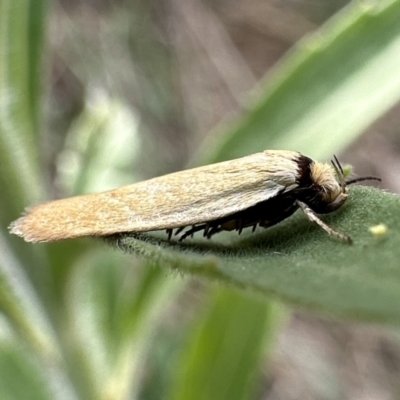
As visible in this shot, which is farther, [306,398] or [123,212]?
[306,398]

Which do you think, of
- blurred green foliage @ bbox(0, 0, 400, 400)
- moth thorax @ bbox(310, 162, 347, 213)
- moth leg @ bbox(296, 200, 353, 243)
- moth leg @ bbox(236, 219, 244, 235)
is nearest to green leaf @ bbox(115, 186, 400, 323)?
moth leg @ bbox(296, 200, 353, 243)

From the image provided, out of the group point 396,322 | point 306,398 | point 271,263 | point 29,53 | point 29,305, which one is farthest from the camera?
point 306,398

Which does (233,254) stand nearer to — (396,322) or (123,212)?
(123,212)

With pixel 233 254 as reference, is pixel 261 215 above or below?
Result: below

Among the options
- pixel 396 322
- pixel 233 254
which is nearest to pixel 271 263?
pixel 233 254

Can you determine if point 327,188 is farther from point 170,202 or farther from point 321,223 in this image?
point 170,202

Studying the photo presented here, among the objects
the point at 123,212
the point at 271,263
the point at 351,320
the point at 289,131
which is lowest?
the point at 289,131

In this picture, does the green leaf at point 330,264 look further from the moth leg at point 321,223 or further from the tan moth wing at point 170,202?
the tan moth wing at point 170,202

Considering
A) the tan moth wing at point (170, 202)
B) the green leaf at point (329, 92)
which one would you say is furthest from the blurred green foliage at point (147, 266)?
the tan moth wing at point (170, 202)
